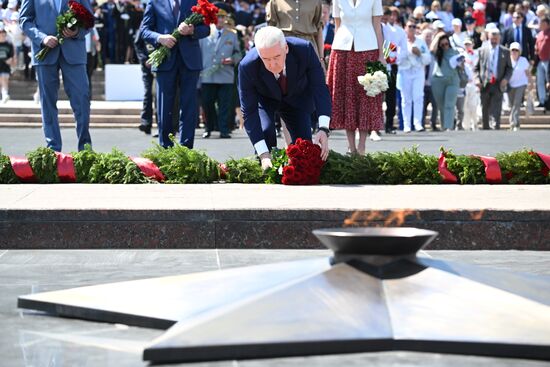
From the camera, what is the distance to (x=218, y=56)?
19.3 metres

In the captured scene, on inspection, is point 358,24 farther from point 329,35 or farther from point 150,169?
point 329,35

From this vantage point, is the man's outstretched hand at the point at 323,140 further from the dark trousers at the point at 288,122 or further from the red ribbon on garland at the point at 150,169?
the red ribbon on garland at the point at 150,169

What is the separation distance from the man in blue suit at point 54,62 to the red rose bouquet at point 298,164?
316 cm

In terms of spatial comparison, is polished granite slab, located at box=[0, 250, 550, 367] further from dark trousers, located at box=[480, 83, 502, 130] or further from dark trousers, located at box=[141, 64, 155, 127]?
dark trousers, located at box=[480, 83, 502, 130]

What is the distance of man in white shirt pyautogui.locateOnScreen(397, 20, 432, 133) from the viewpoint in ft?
69.3

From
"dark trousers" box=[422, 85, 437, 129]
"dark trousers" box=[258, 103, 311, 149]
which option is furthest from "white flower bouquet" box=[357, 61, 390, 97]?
"dark trousers" box=[422, 85, 437, 129]

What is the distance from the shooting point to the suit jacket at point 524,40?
87.5 feet

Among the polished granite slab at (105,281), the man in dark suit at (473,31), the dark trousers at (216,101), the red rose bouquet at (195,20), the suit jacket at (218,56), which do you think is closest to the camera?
the polished granite slab at (105,281)

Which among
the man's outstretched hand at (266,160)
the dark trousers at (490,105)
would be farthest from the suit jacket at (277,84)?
the dark trousers at (490,105)

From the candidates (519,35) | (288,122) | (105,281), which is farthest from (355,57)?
(519,35)

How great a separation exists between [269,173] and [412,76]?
11812 millimetres

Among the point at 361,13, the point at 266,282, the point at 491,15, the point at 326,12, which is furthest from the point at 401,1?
the point at 266,282

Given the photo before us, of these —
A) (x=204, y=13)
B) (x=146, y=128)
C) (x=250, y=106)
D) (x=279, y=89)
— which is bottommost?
(x=146, y=128)

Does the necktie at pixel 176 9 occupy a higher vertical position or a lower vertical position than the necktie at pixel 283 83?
higher
